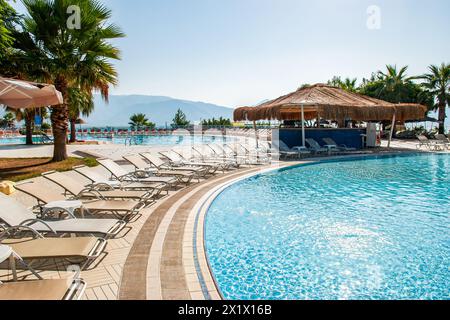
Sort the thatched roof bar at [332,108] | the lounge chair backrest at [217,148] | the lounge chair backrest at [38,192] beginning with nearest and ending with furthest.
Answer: the lounge chair backrest at [38,192] < the lounge chair backrest at [217,148] < the thatched roof bar at [332,108]

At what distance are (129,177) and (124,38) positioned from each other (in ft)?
16.9

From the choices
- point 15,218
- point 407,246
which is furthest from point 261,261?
point 15,218

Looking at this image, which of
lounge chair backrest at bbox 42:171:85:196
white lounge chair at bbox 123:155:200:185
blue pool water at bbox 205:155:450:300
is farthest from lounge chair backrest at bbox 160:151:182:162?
lounge chair backrest at bbox 42:171:85:196

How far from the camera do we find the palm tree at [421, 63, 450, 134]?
28.6 metres

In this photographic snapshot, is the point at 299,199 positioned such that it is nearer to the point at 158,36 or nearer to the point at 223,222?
the point at 223,222

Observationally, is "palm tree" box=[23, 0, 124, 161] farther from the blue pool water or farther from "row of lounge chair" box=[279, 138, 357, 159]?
"row of lounge chair" box=[279, 138, 357, 159]

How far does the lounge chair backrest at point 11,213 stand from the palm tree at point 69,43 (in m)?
6.71

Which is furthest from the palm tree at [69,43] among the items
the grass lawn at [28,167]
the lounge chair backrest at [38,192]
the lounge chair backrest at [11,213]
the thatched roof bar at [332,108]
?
the thatched roof bar at [332,108]

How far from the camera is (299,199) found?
7.39 m

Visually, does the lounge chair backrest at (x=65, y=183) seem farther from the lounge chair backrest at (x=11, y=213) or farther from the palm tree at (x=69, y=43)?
the palm tree at (x=69, y=43)

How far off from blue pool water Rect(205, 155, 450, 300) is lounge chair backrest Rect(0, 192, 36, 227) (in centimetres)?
247

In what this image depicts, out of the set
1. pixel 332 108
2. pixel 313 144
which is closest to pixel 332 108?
pixel 332 108

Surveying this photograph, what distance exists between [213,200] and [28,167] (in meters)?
7.20

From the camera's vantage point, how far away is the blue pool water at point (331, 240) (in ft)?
11.7
